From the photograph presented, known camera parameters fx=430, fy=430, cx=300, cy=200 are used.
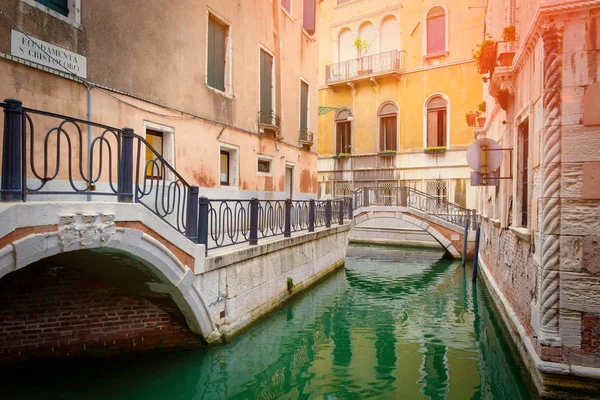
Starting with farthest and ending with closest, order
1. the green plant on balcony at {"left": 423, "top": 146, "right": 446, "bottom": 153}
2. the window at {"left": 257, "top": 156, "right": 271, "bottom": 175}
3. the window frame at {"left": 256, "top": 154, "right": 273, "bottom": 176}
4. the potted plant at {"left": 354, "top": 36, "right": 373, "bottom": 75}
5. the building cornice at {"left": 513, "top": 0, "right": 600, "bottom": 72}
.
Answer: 1. the potted plant at {"left": 354, "top": 36, "right": 373, "bottom": 75}
2. the green plant on balcony at {"left": 423, "top": 146, "right": 446, "bottom": 153}
3. the window at {"left": 257, "top": 156, "right": 271, "bottom": 175}
4. the window frame at {"left": 256, "top": 154, "right": 273, "bottom": 176}
5. the building cornice at {"left": 513, "top": 0, "right": 600, "bottom": 72}

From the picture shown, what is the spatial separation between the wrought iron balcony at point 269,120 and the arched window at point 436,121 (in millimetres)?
9829

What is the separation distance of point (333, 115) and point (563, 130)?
1879 centimetres

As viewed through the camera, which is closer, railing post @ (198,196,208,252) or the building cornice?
the building cornice

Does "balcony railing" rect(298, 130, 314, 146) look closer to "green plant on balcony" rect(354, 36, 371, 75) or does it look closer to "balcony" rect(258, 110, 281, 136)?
"balcony" rect(258, 110, 281, 136)

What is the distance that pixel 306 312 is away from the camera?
28.1ft

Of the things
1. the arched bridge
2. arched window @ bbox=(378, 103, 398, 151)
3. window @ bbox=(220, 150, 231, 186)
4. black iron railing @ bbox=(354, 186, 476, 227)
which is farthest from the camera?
arched window @ bbox=(378, 103, 398, 151)

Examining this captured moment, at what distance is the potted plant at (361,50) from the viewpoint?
21259 millimetres

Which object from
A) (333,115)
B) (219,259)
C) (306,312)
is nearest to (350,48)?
(333,115)

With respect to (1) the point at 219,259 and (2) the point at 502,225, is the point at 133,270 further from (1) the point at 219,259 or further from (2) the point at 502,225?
(2) the point at 502,225

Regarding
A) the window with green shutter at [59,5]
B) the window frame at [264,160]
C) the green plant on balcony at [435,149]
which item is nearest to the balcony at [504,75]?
the window frame at [264,160]

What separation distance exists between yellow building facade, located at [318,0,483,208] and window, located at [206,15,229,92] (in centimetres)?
1033

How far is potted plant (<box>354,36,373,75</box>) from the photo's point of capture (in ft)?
69.7

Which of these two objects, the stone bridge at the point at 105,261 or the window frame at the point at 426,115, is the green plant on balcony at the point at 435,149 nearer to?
the window frame at the point at 426,115

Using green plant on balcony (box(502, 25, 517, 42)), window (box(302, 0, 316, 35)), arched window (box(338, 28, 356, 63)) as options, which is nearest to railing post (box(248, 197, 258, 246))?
green plant on balcony (box(502, 25, 517, 42))
